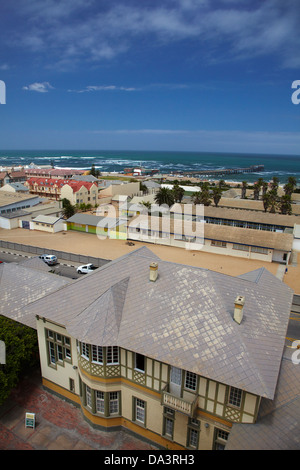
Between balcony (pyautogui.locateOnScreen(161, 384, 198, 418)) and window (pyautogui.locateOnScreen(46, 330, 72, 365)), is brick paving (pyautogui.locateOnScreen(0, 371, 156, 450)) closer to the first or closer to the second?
window (pyautogui.locateOnScreen(46, 330, 72, 365))

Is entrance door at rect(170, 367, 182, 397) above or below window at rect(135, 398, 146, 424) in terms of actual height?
above

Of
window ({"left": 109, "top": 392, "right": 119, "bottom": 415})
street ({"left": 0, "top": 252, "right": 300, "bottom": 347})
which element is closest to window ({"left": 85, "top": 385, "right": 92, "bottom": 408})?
window ({"left": 109, "top": 392, "right": 119, "bottom": 415})

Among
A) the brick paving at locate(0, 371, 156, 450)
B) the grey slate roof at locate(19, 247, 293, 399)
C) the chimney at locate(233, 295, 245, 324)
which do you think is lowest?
the brick paving at locate(0, 371, 156, 450)

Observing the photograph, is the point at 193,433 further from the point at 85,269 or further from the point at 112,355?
the point at 85,269

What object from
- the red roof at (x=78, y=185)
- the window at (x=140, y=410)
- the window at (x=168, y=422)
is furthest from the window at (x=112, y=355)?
the red roof at (x=78, y=185)

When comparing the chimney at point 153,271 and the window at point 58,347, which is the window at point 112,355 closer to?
the window at point 58,347
